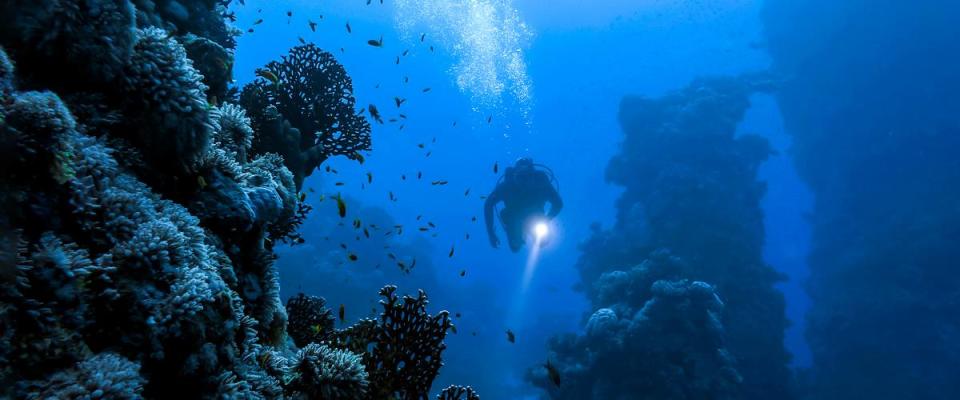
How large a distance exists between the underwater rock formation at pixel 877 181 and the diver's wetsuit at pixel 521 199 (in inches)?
697

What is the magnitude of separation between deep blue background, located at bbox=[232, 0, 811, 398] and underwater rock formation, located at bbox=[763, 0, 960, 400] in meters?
5.92

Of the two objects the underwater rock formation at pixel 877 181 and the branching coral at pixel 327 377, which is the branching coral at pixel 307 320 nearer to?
the branching coral at pixel 327 377

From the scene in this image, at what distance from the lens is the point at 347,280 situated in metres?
25.1

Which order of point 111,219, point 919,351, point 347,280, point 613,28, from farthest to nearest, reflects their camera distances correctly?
1. point 613,28
2. point 347,280
3. point 919,351
4. point 111,219

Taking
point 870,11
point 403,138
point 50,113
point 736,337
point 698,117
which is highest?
point 403,138

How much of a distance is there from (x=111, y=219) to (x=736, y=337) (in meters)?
20.1

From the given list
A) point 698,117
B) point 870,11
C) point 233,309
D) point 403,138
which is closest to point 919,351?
point 698,117

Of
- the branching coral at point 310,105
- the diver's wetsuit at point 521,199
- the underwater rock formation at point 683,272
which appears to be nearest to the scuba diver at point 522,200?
the diver's wetsuit at point 521,199

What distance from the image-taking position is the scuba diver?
652 inches

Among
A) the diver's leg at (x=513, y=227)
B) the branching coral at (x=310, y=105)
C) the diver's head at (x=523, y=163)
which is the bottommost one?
the branching coral at (x=310, y=105)

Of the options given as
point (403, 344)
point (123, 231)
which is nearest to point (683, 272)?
point (403, 344)

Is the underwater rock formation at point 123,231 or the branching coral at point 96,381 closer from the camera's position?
the branching coral at point 96,381

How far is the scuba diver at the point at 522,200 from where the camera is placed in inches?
652

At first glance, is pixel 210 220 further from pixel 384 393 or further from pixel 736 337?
pixel 736 337
